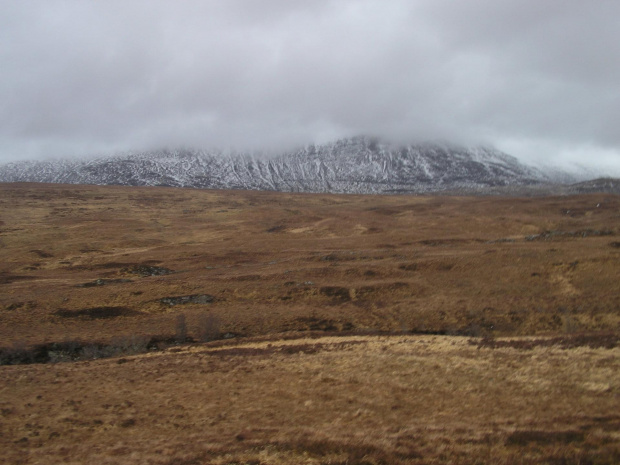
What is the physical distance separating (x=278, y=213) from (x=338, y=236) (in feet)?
138

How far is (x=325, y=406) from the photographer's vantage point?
18.1 meters

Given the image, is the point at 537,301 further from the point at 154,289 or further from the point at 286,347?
the point at 154,289

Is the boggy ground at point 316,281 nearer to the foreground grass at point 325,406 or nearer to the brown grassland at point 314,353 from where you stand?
the brown grassland at point 314,353

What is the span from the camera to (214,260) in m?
62.8

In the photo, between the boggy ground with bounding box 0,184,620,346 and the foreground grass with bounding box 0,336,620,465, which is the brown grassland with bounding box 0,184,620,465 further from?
the boggy ground with bounding box 0,184,620,346

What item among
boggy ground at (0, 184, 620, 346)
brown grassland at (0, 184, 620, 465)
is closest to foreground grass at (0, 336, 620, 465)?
brown grassland at (0, 184, 620, 465)

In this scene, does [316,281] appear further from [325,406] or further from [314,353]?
[325,406]


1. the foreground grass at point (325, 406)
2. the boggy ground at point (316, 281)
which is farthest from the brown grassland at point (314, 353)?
the boggy ground at point (316, 281)

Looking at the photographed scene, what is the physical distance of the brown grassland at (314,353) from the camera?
46.4 feet

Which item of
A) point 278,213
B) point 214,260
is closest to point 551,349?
point 214,260

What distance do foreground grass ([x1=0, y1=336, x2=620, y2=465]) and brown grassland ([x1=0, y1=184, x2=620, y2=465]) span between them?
0.34 feet

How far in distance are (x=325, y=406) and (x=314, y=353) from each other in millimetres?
8275

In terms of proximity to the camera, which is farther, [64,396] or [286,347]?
[286,347]

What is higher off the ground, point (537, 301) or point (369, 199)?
point (369, 199)
